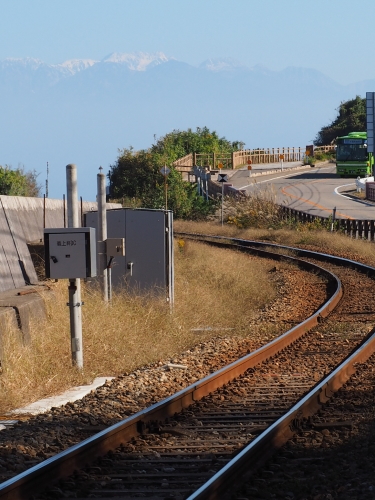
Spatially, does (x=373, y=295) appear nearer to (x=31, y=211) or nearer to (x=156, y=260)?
(x=156, y=260)

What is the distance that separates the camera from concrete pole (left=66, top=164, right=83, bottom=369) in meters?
10.4

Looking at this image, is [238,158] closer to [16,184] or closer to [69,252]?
A: [16,184]

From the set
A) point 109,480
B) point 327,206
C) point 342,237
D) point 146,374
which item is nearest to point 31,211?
point 146,374

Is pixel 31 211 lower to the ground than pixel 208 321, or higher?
higher

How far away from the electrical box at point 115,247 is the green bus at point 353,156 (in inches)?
2009

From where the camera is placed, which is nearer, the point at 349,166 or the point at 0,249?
the point at 0,249

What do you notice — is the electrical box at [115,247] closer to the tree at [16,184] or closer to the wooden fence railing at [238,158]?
the tree at [16,184]

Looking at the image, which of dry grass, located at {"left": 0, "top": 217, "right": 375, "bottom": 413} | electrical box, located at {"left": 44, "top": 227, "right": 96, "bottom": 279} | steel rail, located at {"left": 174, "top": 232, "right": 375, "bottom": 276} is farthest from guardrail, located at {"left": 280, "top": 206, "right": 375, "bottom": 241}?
electrical box, located at {"left": 44, "top": 227, "right": 96, "bottom": 279}

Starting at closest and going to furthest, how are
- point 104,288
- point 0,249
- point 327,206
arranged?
point 0,249 < point 104,288 < point 327,206

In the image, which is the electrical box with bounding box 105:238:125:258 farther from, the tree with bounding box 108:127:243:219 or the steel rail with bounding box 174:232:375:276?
the tree with bounding box 108:127:243:219

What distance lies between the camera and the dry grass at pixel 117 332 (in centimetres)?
963

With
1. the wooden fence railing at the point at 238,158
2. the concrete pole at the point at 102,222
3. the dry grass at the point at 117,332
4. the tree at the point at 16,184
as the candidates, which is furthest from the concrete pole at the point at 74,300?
the wooden fence railing at the point at 238,158

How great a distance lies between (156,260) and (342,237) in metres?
A: 19.8

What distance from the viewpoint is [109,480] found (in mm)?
6117
